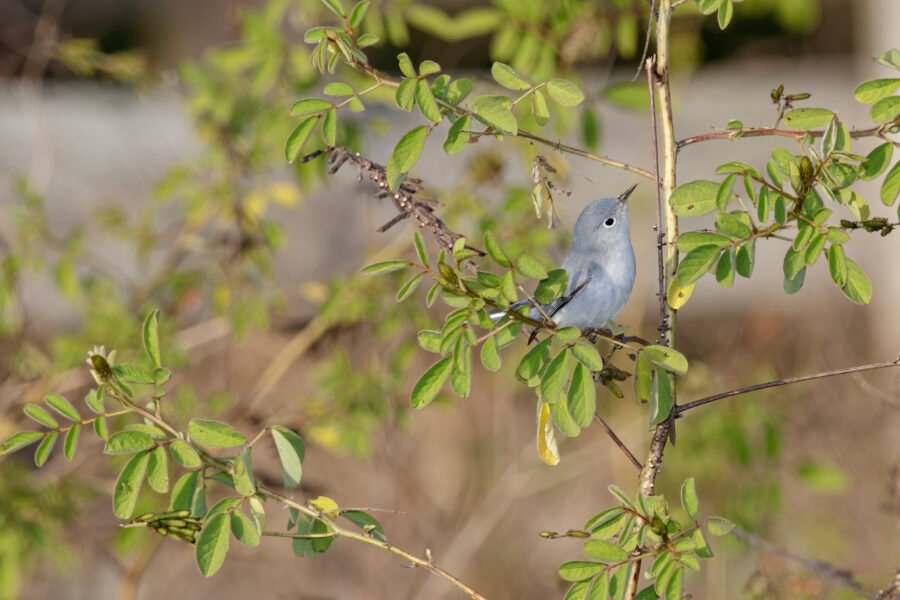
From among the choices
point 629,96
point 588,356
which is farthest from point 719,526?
point 629,96

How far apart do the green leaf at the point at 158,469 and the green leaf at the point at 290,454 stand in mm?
175

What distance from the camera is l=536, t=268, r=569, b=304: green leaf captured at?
1.61m

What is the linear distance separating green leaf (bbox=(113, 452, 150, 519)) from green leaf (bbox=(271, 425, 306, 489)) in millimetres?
210

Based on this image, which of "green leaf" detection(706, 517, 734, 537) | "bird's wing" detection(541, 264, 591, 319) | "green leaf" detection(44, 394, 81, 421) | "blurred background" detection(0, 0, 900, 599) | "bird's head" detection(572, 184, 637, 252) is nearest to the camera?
"green leaf" detection(706, 517, 734, 537)

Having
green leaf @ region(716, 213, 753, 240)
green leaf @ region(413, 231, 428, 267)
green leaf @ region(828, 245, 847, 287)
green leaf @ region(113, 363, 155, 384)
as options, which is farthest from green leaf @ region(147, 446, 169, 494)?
green leaf @ region(828, 245, 847, 287)

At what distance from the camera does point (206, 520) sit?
61.9 inches

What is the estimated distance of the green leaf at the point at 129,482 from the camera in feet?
5.33

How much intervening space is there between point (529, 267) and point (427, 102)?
0.31 meters

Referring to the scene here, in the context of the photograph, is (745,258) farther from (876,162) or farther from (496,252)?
(496,252)

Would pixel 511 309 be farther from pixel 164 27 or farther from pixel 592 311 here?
pixel 164 27

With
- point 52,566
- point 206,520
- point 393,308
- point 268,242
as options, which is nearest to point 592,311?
point 206,520

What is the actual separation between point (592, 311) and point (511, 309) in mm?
568

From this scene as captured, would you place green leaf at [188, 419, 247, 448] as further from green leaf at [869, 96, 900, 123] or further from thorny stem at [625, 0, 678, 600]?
green leaf at [869, 96, 900, 123]

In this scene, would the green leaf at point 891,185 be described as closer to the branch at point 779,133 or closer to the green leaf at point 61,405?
the branch at point 779,133
